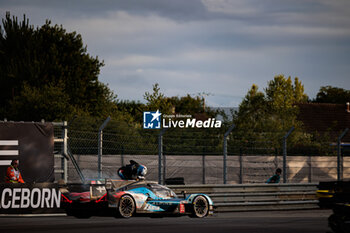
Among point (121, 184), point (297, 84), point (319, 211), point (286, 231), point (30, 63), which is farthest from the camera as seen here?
point (297, 84)

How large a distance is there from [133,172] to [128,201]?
132 centimetres

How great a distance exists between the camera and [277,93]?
209 feet

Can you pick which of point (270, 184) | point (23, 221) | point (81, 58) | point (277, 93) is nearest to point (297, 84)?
point (277, 93)

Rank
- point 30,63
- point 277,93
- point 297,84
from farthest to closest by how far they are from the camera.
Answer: point 297,84 → point 277,93 → point 30,63

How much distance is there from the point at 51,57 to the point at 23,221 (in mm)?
34287

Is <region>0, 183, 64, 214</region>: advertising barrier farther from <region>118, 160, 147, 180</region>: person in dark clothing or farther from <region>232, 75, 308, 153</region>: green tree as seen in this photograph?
<region>232, 75, 308, 153</region>: green tree

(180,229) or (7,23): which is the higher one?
(7,23)

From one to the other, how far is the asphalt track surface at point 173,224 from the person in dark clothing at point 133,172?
1159 millimetres

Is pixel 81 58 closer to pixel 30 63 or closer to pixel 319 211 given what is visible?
pixel 30 63

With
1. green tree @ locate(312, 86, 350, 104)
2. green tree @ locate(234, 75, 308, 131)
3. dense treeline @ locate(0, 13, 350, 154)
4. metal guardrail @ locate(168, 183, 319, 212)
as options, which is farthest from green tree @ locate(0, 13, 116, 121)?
green tree @ locate(312, 86, 350, 104)

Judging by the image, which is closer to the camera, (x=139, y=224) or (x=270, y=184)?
(x=139, y=224)

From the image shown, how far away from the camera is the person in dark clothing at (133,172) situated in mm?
16719

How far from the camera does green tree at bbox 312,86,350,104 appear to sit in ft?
290

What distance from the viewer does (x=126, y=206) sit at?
617 inches
